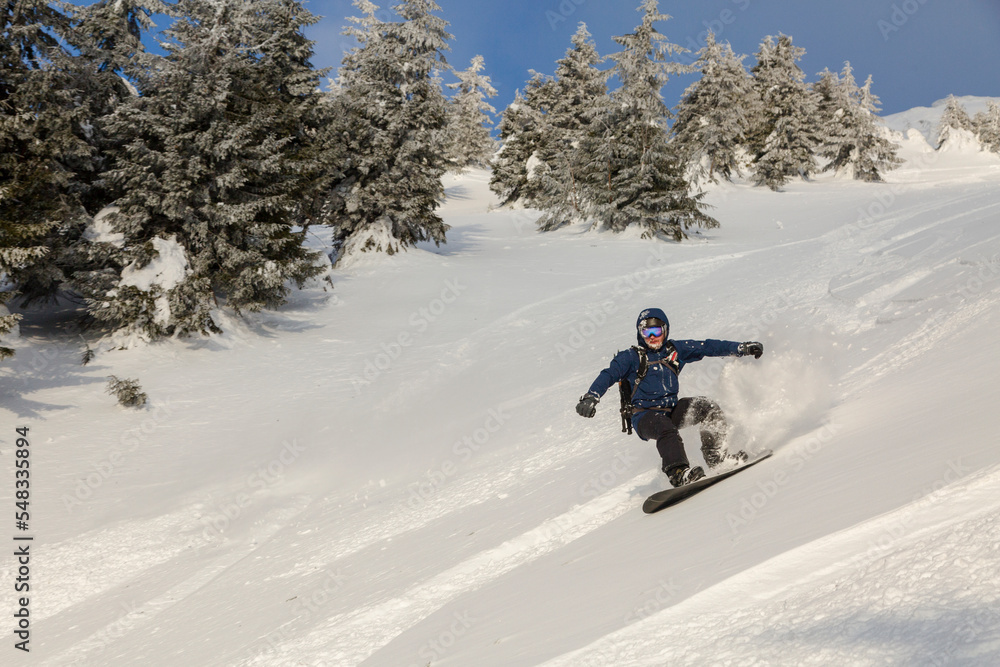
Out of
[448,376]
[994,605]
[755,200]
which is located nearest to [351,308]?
[448,376]

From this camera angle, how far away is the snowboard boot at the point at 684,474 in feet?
16.4

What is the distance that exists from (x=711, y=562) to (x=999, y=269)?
735cm

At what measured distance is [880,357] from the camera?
716cm

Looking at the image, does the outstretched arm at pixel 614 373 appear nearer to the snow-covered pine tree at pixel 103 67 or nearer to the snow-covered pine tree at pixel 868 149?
the snow-covered pine tree at pixel 103 67

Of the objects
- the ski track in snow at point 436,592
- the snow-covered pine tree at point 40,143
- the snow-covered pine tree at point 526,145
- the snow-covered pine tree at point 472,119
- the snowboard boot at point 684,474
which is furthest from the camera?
the snow-covered pine tree at point 472,119

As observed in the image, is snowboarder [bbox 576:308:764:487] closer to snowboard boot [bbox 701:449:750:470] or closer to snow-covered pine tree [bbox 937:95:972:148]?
snowboard boot [bbox 701:449:750:470]

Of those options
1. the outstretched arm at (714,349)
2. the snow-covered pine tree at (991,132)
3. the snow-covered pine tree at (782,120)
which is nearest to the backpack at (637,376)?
the outstretched arm at (714,349)

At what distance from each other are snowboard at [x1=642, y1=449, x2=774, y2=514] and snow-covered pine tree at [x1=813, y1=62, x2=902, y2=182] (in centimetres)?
4758

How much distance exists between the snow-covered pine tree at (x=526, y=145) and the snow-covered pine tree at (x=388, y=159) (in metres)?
17.3

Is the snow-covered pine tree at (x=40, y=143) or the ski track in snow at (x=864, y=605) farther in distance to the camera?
the snow-covered pine tree at (x=40, y=143)

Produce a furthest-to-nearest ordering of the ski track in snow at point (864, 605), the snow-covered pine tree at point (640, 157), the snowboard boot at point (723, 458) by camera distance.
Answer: the snow-covered pine tree at point (640, 157)
the snowboard boot at point (723, 458)
the ski track in snow at point (864, 605)

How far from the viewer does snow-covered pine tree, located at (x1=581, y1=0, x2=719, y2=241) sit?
26562mm

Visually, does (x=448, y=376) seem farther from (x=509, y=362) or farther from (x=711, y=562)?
(x=711, y=562)

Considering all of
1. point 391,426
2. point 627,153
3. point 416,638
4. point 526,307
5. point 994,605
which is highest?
point 627,153
